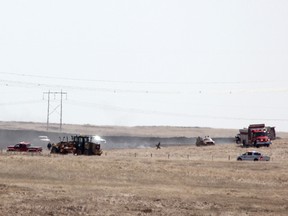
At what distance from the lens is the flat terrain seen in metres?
37.5

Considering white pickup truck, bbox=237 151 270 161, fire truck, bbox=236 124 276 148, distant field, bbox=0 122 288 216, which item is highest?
fire truck, bbox=236 124 276 148

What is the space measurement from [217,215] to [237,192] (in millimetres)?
9571

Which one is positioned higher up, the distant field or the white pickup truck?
the white pickup truck

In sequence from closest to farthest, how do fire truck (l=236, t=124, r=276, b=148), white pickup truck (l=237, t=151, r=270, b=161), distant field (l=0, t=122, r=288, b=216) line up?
distant field (l=0, t=122, r=288, b=216) → white pickup truck (l=237, t=151, r=270, b=161) → fire truck (l=236, t=124, r=276, b=148)

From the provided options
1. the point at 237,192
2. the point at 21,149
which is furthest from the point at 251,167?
the point at 21,149

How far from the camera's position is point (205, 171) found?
5859 cm

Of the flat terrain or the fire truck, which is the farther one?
the fire truck

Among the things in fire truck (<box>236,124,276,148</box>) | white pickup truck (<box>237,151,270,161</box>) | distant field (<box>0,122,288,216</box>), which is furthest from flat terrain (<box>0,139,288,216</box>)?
fire truck (<box>236,124,276,148</box>)

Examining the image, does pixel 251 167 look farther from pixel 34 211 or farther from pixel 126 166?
pixel 34 211

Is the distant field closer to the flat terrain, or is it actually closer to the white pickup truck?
the flat terrain

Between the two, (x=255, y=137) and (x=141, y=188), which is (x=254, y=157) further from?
(x=141, y=188)

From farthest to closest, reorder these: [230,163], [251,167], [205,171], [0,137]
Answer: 1. [0,137]
2. [230,163]
3. [251,167]
4. [205,171]

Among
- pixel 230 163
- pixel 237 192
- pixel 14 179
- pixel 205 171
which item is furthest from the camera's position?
pixel 230 163

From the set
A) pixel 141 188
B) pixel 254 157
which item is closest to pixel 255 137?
pixel 254 157
